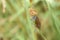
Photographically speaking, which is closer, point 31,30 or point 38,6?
point 31,30

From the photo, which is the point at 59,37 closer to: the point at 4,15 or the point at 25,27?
the point at 25,27

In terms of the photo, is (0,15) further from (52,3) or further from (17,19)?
(52,3)

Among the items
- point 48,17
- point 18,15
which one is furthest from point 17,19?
point 48,17

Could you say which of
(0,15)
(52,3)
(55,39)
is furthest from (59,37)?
(0,15)

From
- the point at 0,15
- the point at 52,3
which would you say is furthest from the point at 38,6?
the point at 0,15

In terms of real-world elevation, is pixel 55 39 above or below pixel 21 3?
below

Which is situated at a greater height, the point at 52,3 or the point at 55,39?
the point at 52,3

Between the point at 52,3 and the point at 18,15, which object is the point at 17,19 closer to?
the point at 18,15

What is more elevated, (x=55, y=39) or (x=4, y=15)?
(x=4, y=15)
